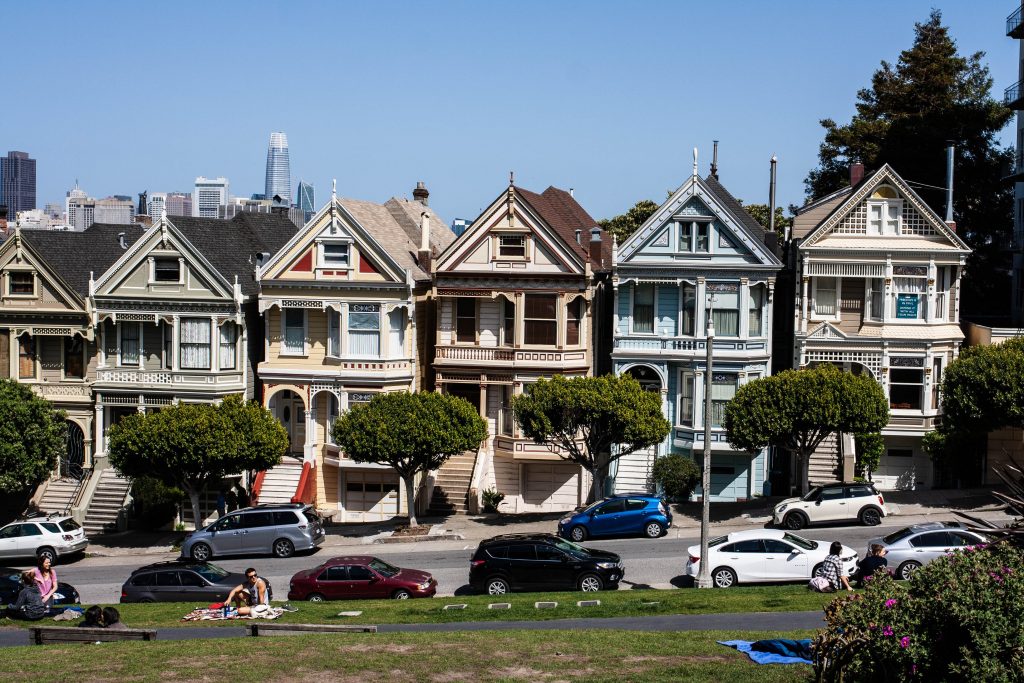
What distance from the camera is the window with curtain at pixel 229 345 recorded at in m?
50.2

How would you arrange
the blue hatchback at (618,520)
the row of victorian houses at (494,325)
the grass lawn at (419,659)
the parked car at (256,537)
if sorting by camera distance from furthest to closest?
the row of victorian houses at (494,325) → the parked car at (256,537) → the blue hatchback at (618,520) → the grass lawn at (419,659)

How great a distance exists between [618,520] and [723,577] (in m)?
7.67

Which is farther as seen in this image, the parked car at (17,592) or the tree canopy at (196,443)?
the tree canopy at (196,443)

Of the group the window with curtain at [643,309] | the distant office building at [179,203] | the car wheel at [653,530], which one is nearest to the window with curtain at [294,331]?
the window with curtain at [643,309]

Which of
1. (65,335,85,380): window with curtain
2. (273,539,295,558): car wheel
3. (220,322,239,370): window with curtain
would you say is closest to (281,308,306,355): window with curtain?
(220,322,239,370): window with curtain

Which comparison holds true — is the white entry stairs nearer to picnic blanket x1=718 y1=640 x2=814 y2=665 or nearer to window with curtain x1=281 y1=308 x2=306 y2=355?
window with curtain x1=281 y1=308 x2=306 y2=355

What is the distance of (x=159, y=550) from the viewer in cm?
4522

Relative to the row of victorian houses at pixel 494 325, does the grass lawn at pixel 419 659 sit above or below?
below

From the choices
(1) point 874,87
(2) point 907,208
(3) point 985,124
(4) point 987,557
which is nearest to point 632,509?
(2) point 907,208

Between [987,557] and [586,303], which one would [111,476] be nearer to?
[586,303]

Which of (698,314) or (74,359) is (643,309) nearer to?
(698,314)

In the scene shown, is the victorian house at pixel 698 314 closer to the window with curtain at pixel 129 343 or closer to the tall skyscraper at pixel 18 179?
the window with curtain at pixel 129 343

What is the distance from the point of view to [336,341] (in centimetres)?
4953

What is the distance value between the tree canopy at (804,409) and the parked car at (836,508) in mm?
2909
